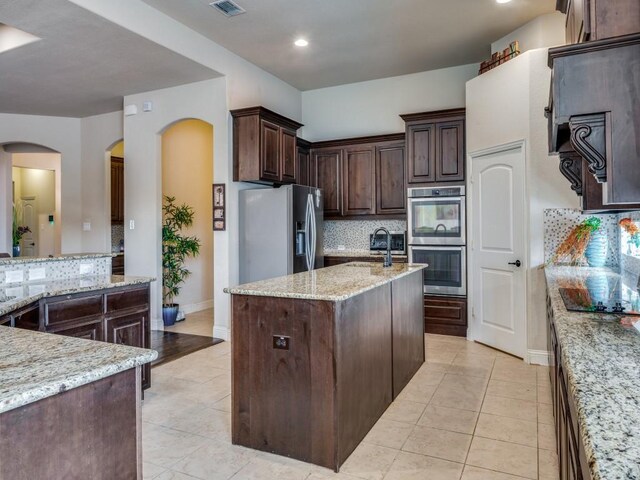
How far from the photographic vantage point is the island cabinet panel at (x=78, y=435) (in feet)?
3.24

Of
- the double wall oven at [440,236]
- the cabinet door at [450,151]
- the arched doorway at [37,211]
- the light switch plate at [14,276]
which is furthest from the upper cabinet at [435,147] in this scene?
the arched doorway at [37,211]

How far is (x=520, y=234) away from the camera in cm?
405

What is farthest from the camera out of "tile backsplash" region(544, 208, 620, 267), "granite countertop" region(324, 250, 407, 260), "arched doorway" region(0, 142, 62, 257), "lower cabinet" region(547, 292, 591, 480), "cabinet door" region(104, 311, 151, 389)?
"arched doorway" region(0, 142, 62, 257)

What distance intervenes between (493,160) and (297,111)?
3.10m

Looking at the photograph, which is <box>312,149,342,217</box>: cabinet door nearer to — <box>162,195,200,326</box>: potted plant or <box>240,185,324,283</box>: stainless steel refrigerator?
<box>240,185,324,283</box>: stainless steel refrigerator

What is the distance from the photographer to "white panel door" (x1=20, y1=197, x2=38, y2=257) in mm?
10594

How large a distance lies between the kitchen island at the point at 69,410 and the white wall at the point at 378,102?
5.23 meters

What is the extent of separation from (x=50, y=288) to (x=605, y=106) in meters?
2.95

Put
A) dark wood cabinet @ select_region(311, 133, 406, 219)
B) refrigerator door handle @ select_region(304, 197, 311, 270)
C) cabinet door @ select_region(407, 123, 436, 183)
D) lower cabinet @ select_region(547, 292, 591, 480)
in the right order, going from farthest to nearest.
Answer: dark wood cabinet @ select_region(311, 133, 406, 219), refrigerator door handle @ select_region(304, 197, 311, 270), cabinet door @ select_region(407, 123, 436, 183), lower cabinet @ select_region(547, 292, 591, 480)

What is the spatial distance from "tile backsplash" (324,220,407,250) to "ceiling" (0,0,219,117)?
259cm

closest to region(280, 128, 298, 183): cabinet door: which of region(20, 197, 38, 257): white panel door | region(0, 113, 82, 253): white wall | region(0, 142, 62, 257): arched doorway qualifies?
region(0, 113, 82, 253): white wall

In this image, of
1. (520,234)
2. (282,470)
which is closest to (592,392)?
(282,470)

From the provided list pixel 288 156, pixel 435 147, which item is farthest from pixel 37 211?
pixel 435 147

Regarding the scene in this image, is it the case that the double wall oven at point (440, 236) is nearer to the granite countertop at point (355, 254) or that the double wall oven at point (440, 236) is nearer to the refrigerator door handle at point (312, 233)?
the granite countertop at point (355, 254)
